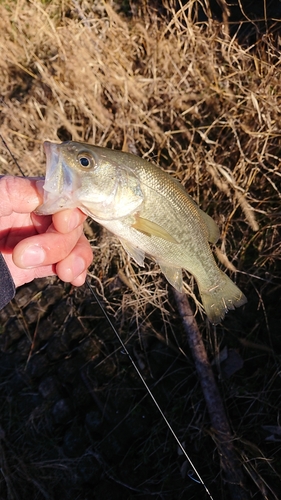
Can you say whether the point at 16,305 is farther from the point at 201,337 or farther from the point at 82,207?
the point at 82,207

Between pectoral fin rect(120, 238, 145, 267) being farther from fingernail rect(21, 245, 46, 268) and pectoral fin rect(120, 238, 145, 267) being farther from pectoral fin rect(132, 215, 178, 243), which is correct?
fingernail rect(21, 245, 46, 268)

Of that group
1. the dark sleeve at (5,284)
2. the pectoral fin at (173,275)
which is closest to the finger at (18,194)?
the dark sleeve at (5,284)

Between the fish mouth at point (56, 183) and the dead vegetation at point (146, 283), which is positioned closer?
the fish mouth at point (56, 183)

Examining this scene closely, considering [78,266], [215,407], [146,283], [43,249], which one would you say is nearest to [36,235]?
[43,249]

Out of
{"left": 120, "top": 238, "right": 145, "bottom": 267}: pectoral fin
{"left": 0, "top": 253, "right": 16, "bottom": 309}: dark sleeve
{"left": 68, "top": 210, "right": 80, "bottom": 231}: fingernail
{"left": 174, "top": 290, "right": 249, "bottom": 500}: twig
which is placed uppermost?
{"left": 68, "top": 210, "right": 80, "bottom": 231}: fingernail

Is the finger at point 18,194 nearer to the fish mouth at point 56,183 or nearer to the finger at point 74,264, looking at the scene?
the fish mouth at point 56,183

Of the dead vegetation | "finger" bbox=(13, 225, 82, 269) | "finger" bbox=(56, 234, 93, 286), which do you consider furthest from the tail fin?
the dead vegetation

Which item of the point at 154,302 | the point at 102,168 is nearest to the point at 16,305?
the point at 154,302
